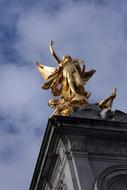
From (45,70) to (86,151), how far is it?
835 cm

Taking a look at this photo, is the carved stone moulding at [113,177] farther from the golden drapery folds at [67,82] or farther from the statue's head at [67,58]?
the statue's head at [67,58]

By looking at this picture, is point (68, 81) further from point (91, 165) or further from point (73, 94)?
point (91, 165)

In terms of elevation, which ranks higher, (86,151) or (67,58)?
(67,58)

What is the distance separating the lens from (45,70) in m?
28.8

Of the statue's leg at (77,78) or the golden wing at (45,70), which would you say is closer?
the statue's leg at (77,78)

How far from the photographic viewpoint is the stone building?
20.7 meters

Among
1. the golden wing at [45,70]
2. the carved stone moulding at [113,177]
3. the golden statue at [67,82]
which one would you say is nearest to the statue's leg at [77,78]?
the golden statue at [67,82]

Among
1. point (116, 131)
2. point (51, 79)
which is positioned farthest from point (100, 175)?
point (51, 79)

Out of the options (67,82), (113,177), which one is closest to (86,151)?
(113,177)

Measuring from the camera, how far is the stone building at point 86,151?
20.7 metres

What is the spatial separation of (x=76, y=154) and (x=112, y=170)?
1.60 m

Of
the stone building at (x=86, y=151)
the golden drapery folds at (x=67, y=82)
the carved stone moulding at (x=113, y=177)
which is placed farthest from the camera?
the golden drapery folds at (x=67, y=82)

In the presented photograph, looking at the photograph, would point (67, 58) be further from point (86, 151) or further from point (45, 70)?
point (86, 151)

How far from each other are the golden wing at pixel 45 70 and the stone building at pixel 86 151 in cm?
529
